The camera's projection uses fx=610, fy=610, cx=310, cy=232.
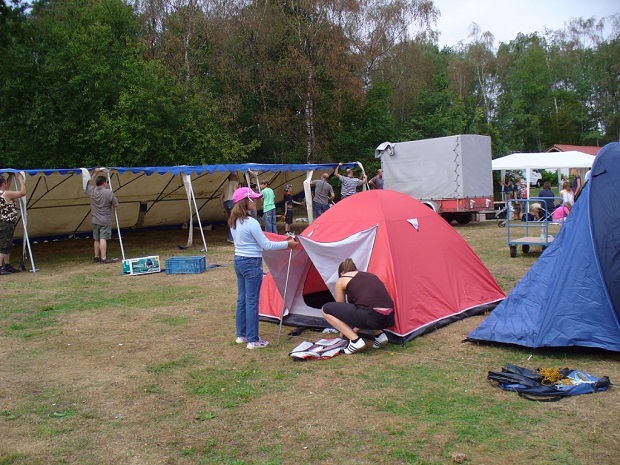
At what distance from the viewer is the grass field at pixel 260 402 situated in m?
4.00

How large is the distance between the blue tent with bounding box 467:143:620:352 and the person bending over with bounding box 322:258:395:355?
3.11 ft

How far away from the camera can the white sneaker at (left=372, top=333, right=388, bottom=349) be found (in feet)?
20.6

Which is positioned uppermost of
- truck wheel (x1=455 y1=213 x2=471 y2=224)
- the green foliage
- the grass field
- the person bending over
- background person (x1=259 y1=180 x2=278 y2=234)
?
the green foliage

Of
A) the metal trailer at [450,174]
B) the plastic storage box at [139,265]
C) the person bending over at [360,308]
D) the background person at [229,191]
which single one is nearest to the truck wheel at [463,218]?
the metal trailer at [450,174]

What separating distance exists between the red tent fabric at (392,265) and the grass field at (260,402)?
0.93 ft

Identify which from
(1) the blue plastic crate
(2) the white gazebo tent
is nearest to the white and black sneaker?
(1) the blue plastic crate

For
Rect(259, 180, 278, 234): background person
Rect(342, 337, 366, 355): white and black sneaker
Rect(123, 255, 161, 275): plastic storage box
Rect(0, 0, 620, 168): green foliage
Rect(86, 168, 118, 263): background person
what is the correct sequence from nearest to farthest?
Rect(342, 337, 366, 355): white and black sneaker → Rect(123, 255, 161, 275): plastic storage box → Rect(86, 168, 118, 263): background person → Rect(259, 180, 278, 234): background person → Rect(0, 0, 620, 168): green foliage

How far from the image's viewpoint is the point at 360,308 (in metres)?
6.16

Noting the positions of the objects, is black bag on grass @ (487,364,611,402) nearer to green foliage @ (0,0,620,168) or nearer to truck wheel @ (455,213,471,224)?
truck wheel @ (455,213,471,224)

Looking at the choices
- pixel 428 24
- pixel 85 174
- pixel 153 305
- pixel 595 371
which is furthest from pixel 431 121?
pixel 595 371

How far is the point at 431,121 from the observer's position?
1300 inches

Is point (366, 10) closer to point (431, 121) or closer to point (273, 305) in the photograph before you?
point (431, 121)

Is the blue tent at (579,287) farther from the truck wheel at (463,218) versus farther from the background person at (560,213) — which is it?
the truck wheel at (463,218)

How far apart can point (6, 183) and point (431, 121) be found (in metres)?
25.1
